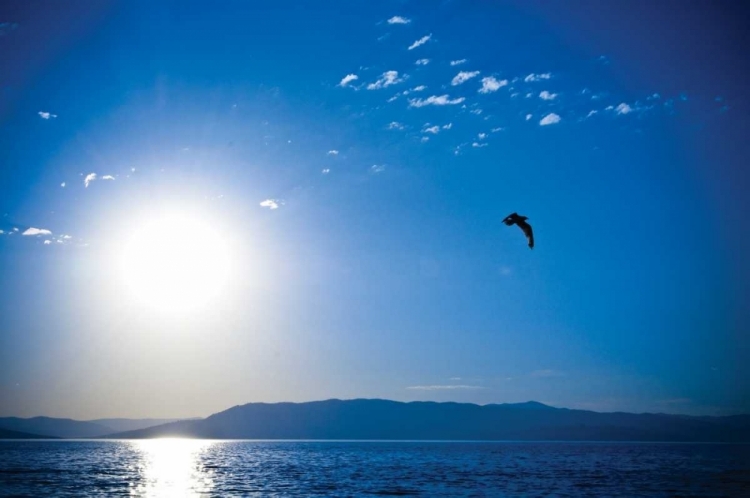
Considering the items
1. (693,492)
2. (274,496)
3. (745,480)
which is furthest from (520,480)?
(274,496)

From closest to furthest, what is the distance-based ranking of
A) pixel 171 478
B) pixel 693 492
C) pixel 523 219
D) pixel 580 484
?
pixel 523 219 → pixel 693 492 → pixel 580 484 → pixel 171 478

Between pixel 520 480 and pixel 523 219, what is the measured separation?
3979cm

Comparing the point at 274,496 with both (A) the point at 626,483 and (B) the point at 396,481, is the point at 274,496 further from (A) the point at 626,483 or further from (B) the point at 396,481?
(A) the point at 626,483

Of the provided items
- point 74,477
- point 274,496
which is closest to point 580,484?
point 274,496

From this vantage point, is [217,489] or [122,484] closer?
[217,489]

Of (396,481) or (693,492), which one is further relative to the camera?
(396,481)

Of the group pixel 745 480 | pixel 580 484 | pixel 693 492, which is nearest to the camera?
pixel 693 492

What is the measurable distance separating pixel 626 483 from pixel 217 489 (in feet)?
135

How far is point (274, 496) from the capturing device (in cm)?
4562

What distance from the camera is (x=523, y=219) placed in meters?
32.4

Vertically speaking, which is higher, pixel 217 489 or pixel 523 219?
pixel 523 219

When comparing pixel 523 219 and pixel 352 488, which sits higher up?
pixel 523 219

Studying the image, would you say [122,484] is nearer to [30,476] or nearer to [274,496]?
[30,476]

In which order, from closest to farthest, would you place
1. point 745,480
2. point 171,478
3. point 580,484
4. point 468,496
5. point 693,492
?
1. point 468,496
2. point 693,492
3. point 580,484
4. point 745,480
5. point 171,478
